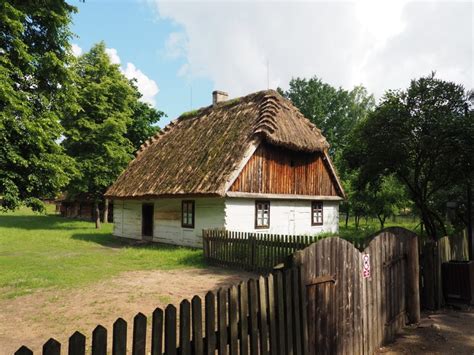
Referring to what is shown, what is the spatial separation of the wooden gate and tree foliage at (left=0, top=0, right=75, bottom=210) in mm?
11277

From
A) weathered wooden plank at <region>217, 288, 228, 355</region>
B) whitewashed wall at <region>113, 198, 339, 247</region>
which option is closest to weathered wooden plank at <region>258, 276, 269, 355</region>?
weathered wooden plank at <region>217, 288, 228, 355</region>

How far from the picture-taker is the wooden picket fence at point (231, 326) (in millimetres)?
2605

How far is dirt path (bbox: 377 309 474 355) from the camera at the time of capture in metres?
5.77

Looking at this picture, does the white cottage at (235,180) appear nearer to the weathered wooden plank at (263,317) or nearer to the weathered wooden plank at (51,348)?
the weathered wooden plank at (263,317)

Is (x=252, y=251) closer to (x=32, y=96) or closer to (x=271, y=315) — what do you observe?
(x=271, y=315)

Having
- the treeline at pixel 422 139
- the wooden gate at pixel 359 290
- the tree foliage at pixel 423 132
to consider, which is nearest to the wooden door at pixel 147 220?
the treeline at pixel 422 139

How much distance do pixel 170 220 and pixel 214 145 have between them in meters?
4.49

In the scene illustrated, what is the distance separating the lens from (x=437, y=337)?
6.30m

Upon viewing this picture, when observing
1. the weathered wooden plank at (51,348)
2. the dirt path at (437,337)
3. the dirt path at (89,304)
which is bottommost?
the dirt path at (437,337)

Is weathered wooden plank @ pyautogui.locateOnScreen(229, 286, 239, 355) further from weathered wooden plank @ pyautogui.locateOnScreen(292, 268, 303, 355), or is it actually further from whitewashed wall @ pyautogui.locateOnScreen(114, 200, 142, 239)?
whitewashed wall @ pyautogui.locateOnScreen(114, 200, 142, 239)

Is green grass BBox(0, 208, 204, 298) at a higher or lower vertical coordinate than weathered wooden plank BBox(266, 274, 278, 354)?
lower

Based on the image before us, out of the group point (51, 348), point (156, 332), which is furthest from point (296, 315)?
point (51, 348)

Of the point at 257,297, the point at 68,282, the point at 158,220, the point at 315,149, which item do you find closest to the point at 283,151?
the point at 315,149

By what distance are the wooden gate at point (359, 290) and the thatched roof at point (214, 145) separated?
969 cm
